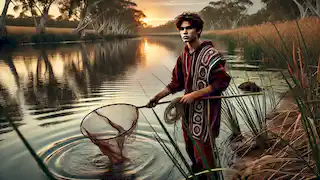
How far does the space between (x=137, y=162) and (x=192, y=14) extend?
189 cm

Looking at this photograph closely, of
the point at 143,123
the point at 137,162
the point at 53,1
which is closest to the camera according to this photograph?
the point at 137,162

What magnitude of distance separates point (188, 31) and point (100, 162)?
1.97 m

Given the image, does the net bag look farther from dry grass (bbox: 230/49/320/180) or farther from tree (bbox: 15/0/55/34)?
tree (bbox: 15/0/55/34)

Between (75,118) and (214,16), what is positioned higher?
(214,16)

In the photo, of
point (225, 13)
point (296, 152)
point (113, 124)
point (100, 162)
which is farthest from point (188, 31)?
point (225, 13)

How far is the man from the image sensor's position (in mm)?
2494

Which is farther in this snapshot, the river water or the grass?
the river water

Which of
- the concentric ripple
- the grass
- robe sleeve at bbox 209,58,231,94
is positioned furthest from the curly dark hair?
the concentric ripple

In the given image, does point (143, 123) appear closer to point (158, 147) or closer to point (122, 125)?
point (158, 147)

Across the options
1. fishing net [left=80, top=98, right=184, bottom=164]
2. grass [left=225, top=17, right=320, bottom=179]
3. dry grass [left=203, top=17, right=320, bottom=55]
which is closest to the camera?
grass [left=225, top=17, right=320, bottom=179]

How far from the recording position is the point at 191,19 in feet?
8.13

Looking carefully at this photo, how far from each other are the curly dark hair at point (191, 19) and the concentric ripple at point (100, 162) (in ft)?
5.00

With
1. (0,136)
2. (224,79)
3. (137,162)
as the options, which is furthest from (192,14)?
(0,136)

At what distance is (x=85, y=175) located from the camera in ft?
11.0
